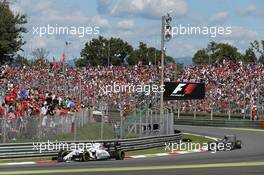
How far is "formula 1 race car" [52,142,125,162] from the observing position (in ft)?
53.4

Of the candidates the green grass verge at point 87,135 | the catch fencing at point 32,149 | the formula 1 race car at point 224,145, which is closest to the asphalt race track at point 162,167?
the catch fencing at point 32,149

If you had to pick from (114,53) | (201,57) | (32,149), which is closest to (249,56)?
(201,57)

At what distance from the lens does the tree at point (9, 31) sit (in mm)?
29688

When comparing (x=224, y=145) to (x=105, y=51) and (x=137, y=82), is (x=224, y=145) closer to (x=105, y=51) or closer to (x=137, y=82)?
(x=137, y=82)

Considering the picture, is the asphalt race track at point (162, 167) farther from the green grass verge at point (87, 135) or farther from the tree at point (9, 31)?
the tree at point (9, 31)

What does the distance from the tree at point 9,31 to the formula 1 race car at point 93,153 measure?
579 inches

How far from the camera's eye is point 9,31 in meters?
30.2

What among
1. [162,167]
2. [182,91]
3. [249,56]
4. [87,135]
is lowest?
[162,167]

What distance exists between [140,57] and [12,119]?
83.9 metres

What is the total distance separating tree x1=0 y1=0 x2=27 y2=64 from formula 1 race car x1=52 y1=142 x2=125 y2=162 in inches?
579

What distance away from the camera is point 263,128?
34219 mm

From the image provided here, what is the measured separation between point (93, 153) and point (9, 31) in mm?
15814

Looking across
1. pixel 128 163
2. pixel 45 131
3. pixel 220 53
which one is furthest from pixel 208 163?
pixel 220 53

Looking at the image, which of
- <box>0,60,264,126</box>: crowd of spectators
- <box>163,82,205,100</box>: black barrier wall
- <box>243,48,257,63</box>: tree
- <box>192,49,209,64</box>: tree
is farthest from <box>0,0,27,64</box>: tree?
<box>192,49,209,64</box>: tree
